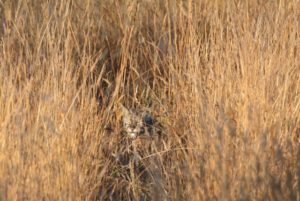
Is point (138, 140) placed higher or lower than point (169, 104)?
lower

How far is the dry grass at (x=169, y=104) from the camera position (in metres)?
2.60

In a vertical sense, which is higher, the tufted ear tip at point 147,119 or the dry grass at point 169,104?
the dry grass at point 169,104

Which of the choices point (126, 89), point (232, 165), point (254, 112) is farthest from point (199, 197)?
point (126, 89)

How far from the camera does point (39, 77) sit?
10.5 ft

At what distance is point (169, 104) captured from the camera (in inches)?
143

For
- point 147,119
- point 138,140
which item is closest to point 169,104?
point 147,119

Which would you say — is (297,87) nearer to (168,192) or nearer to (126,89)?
(168,192)

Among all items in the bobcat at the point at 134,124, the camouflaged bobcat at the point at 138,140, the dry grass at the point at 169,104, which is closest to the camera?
the dry grass at the point at 169,104

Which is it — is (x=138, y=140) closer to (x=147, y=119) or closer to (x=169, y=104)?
(x=147, y=119)

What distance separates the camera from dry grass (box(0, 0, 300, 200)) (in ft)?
8.54

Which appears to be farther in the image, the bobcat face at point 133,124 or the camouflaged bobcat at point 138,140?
the bobcat face at point 133,124

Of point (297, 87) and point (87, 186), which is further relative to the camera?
point (297, 87)

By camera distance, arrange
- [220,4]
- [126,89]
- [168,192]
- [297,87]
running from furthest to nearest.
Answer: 1. [220,4]
2. [126,89]
3. [297,87]
4. [168,192]

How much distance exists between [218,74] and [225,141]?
663 millimetres
